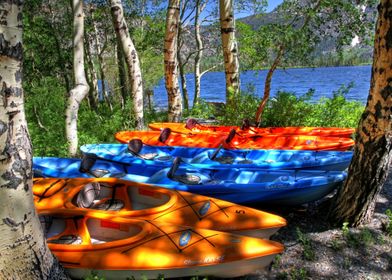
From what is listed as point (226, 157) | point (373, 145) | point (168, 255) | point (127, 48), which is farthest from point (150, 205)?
point (127, 48)

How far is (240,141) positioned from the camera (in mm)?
7020

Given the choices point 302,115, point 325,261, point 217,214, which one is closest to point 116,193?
point 217,214

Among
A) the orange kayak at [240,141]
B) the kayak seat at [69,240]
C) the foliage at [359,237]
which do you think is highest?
the orange kayak at [240,141]

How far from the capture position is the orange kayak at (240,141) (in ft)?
21.4

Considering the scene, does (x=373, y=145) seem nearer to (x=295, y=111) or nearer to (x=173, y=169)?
(x=173, y=169)

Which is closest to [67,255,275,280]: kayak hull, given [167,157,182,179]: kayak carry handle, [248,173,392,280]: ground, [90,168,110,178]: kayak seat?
[248,173,392,280]: ground

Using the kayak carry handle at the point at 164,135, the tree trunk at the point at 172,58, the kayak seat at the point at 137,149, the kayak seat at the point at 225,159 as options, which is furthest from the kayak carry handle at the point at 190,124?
the kayak seat at the point at 225,159

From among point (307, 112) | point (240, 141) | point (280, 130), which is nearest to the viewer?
point (240, 141)

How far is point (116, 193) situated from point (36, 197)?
995 mm

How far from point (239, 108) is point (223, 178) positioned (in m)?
4.07

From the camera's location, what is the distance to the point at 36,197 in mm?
4320

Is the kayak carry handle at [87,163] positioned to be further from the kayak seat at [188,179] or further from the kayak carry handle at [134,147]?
the kayak seat at [188,179]

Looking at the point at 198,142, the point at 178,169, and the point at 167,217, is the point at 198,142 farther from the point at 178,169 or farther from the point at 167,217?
the point at 167,217

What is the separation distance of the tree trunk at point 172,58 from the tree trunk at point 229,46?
127cm
